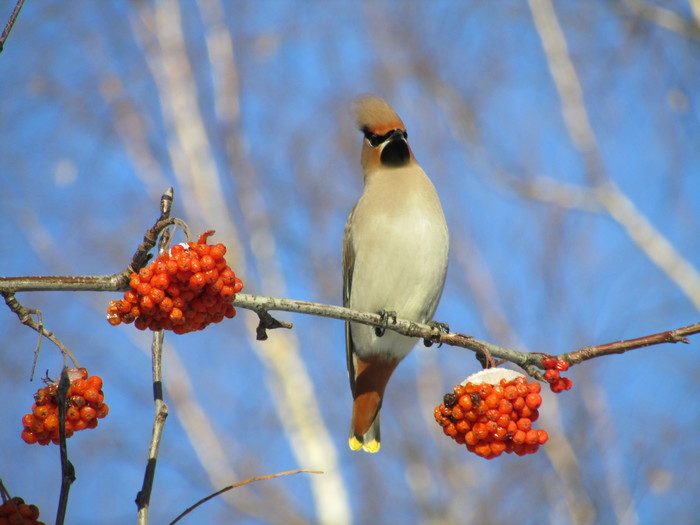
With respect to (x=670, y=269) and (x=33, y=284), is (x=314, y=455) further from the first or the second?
(x=33, y=284)

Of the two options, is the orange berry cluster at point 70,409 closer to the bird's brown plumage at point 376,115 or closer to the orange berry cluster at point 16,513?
the orange berry cluster at point 16,513

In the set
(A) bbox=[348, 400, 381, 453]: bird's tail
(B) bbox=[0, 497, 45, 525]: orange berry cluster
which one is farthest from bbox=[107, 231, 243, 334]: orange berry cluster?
(A) bbox=[348, 400, 381, 453]: bird's tail

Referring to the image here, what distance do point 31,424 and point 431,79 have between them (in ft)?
23.9

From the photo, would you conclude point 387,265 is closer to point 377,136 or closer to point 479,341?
point 377,136

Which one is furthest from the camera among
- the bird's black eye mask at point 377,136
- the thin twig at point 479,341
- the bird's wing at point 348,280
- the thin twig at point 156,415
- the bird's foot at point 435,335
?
the bird's black eye mask at point 377,136

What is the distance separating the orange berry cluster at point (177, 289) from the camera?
192 centimetres

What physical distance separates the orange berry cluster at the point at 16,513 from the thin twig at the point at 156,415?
0.19 metres

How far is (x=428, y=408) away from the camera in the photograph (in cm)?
784

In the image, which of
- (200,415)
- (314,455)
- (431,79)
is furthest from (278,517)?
(431,79)

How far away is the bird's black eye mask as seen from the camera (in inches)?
161

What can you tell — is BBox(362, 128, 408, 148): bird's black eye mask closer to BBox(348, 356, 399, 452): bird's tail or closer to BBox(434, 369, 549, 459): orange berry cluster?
BBox(348, 356, 399, 452): bird's tail

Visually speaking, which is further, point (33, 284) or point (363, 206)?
point (363, 206)

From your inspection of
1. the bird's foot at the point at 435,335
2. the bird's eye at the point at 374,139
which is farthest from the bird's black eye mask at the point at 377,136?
the bird's foot at the point at 435,335

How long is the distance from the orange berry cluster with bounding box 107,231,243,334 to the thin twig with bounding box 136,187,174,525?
0.19ft
